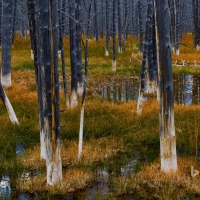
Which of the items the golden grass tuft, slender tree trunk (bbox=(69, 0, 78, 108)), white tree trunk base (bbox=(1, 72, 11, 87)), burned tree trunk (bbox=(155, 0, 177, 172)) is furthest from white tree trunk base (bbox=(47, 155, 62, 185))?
white tree trunk base (bbox=(1, 72, 11, 87))

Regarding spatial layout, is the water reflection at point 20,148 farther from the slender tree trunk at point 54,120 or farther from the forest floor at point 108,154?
the slender tree trunk at point 54,120

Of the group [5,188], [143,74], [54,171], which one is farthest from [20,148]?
[143,74]

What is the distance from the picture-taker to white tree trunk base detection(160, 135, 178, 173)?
586 cm

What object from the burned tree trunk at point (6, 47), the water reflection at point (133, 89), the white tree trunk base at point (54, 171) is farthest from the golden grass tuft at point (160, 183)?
the burned tree trunk at point (6, 47)

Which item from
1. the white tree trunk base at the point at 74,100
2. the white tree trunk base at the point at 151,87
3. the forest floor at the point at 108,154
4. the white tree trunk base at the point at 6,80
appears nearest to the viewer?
the forest floor at the point at 108,154

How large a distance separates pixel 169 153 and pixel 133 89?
10.4 metres

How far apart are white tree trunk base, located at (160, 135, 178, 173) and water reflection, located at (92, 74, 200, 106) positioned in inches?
260

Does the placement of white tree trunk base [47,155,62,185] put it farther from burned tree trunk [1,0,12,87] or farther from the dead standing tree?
burned tree trunk [1,0,12,87]

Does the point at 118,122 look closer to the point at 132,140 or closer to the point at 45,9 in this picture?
the point at 132,140

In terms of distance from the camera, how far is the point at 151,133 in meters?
8.26

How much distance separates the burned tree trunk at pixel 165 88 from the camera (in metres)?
5.77

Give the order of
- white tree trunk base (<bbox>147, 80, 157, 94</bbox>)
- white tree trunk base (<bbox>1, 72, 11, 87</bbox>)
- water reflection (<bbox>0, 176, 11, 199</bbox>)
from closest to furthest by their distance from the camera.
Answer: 1. water reflection (<bbox>0, 176, 11, 199</bbox>)
2. white tree trunk base (<bbox>147, 80, 157, 94</bbox>)
3. white tree trunk base (<bbox>1, 72, 11, 87</bbox>)

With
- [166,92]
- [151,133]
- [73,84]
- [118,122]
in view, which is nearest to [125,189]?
[166,92]

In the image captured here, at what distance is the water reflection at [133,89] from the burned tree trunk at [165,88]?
6590mm
